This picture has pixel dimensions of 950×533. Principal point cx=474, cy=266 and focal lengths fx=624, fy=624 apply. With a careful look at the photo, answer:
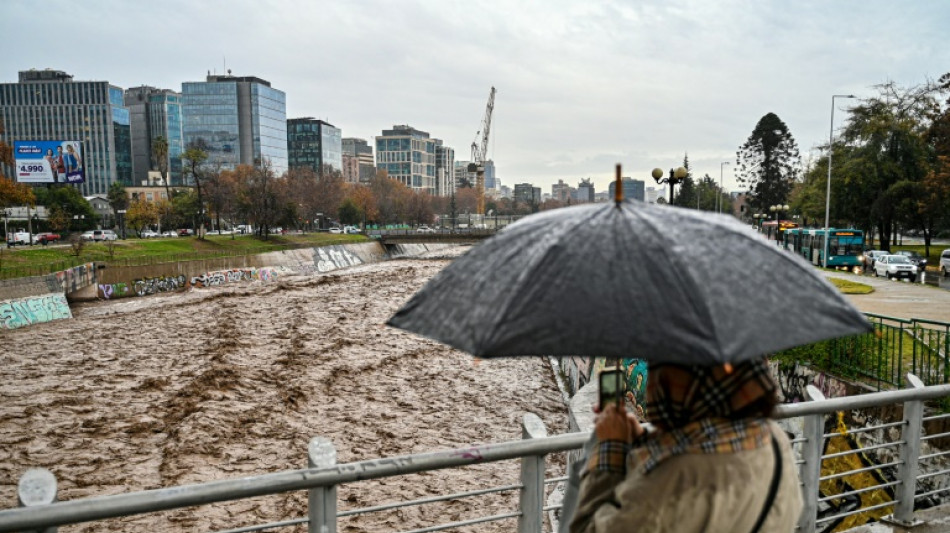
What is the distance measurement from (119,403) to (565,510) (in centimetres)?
2058

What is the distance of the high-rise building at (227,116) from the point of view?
153m

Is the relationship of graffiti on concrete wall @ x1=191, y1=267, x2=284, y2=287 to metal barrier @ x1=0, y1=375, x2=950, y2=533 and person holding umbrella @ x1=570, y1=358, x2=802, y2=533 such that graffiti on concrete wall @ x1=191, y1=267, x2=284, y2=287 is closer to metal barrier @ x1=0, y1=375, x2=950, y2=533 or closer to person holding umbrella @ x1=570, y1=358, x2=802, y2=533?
metal barrier @ x1=0, y1=375, x2=950, y2=533

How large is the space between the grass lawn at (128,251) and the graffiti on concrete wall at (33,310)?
5.46 ft

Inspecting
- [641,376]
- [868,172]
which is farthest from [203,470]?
[868,172]

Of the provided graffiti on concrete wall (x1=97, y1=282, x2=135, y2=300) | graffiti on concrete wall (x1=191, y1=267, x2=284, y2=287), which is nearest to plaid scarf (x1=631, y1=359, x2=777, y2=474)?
graffiti on concrete wall (x1=97, y1=282, x2=135, y2=300)

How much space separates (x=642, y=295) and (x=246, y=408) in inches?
737

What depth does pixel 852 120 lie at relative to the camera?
48.9 metres

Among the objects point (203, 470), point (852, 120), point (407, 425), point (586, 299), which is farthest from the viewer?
point (852, 120)

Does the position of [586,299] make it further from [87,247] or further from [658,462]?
[87,247]

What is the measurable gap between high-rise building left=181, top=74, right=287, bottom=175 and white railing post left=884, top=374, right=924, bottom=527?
524ft

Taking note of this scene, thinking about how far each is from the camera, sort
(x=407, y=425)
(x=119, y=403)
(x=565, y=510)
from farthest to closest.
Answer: (x=119, y=403) → (x=407, y=425) → (x=565, y=510)

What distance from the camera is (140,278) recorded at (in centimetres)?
4322

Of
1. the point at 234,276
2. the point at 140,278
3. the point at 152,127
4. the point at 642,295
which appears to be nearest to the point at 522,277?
the point at 642,295

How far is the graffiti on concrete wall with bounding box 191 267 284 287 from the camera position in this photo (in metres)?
47.4
